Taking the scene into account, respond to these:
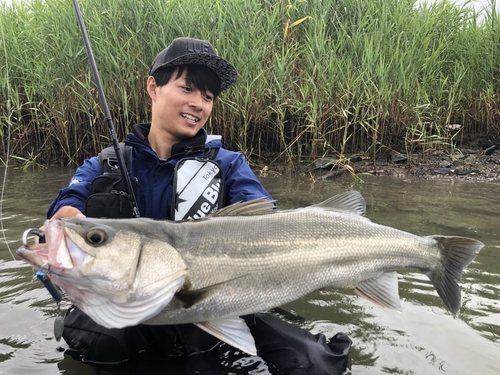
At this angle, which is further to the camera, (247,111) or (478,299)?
(247,111)

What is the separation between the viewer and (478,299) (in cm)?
288

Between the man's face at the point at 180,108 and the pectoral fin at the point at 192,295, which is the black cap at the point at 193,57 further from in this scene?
the pectoral fin at the point at 192,295

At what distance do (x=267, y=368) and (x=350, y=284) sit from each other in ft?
1.93

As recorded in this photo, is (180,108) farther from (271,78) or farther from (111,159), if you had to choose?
(271,78)

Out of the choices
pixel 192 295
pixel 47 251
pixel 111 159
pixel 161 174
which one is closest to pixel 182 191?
pixel 161 174

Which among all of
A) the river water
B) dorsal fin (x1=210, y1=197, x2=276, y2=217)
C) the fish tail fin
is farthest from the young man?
the fish tail fin

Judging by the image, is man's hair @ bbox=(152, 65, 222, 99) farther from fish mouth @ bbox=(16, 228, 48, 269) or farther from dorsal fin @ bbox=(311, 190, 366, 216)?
fish mouth @ bbox=(16, 228, 48, 269)

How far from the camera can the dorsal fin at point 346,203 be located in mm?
2289

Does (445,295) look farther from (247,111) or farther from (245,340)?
(247,111)

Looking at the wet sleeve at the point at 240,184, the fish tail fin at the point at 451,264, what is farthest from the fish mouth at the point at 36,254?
the fish tail fin at the point at 451,264

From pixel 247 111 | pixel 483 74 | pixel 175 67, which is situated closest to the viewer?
pixel 175 67

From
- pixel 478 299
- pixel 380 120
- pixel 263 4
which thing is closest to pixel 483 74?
pixel 380 120

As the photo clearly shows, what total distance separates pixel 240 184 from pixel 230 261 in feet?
2.73

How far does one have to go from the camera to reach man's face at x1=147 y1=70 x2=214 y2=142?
2.81 meters
